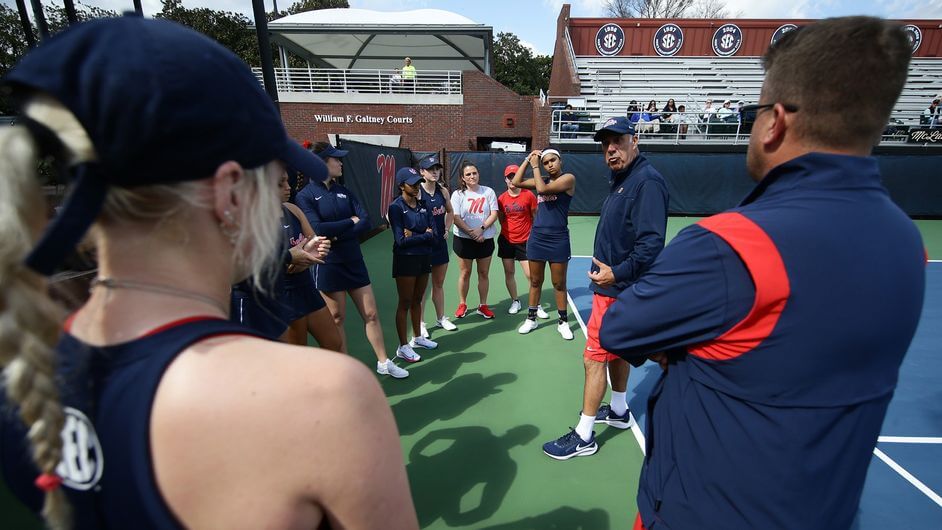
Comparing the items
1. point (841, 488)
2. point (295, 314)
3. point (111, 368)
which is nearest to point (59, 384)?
point (111, 368)

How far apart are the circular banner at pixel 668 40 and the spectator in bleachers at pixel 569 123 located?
473 inches

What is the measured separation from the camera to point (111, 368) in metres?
0.64

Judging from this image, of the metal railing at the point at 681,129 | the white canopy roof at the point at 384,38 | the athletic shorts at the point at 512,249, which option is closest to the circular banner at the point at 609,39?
the white canopy roof at the point at 384,38

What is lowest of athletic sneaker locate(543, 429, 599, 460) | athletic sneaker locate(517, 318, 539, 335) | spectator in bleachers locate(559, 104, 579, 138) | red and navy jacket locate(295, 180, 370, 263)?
athletic sneaker locate(517, 318, 539, 335)

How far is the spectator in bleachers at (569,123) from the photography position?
15.2 metres

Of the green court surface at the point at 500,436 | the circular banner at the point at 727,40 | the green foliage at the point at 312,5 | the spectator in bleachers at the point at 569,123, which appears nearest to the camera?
the green court surface at the point at 500,436

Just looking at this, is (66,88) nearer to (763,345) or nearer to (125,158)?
(125,158)

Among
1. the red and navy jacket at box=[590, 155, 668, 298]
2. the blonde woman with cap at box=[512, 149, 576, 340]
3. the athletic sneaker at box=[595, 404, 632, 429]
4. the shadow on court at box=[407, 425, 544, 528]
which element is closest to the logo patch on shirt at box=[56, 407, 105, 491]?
the shadow on court at box=[407, 425, 544, 528]

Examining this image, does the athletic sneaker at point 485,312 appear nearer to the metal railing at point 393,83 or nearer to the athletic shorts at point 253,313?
the athletic shorts at point 253,313

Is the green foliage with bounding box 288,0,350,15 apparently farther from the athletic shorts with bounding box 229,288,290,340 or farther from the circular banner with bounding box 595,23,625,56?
the athletic shorts with bounding box 229,288,290,340

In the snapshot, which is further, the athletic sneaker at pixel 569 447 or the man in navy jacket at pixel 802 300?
the athletic sneaker at pixel 569 447

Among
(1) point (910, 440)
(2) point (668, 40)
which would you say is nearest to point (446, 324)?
(1) point (910, 440)

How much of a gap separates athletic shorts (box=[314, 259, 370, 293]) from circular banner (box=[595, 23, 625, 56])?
25141 mm

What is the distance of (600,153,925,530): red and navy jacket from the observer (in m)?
1.05
